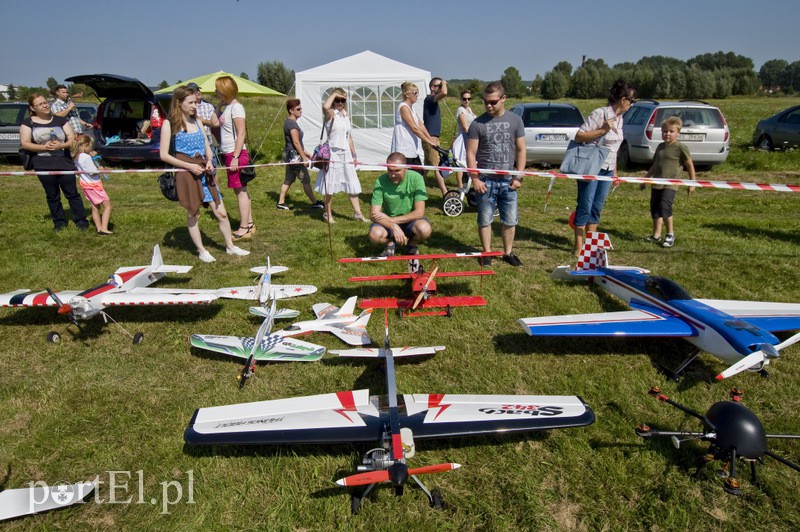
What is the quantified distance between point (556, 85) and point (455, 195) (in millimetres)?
74455

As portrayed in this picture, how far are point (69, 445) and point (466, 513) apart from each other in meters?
2.85

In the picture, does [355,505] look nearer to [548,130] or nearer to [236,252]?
[236,252]

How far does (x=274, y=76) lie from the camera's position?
78.2m

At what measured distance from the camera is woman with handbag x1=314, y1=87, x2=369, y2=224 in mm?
8273

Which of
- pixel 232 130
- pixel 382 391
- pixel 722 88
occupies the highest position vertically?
pixel 722 88

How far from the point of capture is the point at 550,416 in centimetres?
337

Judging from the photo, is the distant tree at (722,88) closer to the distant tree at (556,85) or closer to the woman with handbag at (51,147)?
the distant tree at (556,85)

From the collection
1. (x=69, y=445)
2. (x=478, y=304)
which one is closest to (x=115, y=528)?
(x=69, y=445)

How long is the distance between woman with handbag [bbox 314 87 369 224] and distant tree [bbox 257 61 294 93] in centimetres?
7430

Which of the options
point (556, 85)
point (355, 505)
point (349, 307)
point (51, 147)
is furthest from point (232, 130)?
point (556, 85)

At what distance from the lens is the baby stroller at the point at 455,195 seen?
9312 millimetres

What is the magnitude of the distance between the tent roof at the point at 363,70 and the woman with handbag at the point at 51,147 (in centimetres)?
794

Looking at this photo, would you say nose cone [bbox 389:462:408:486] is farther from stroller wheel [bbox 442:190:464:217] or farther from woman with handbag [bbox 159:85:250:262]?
stroller wheel [bbox 442:190:464:217]

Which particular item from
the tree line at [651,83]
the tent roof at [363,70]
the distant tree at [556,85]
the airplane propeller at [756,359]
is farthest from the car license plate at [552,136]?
the distant tree at [556,85]
